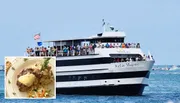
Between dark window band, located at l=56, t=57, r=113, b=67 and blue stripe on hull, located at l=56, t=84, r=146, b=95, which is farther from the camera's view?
blue stripe on hull, located at l=56, t=84, r=146, b=95

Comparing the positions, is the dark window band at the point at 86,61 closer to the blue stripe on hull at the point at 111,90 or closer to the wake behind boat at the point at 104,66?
the wake behind boat at the point at 104,66

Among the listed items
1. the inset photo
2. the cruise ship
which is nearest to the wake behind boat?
the cruise ship

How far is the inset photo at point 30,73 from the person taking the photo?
20266 millimetres

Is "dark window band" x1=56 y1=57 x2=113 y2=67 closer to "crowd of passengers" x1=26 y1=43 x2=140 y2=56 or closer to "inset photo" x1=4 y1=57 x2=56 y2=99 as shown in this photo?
"crowd of passengers" x1=26 y1=43 x2=140 y2=56

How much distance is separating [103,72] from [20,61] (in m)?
41.0

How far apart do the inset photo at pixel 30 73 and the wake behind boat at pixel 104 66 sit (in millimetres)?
40512

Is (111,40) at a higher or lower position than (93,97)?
higher

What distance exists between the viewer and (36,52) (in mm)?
65938

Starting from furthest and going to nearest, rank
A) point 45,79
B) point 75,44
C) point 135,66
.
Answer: point 75,44 < point 135,66 < point 45,79

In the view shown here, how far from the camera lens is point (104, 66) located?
6147cm

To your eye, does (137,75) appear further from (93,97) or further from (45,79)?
(45,79)

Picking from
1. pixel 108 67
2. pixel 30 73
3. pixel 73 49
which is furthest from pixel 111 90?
pixel 30 73

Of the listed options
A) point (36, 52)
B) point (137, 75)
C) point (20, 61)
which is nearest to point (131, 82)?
point (137, 75)

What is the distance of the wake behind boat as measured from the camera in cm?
6144
